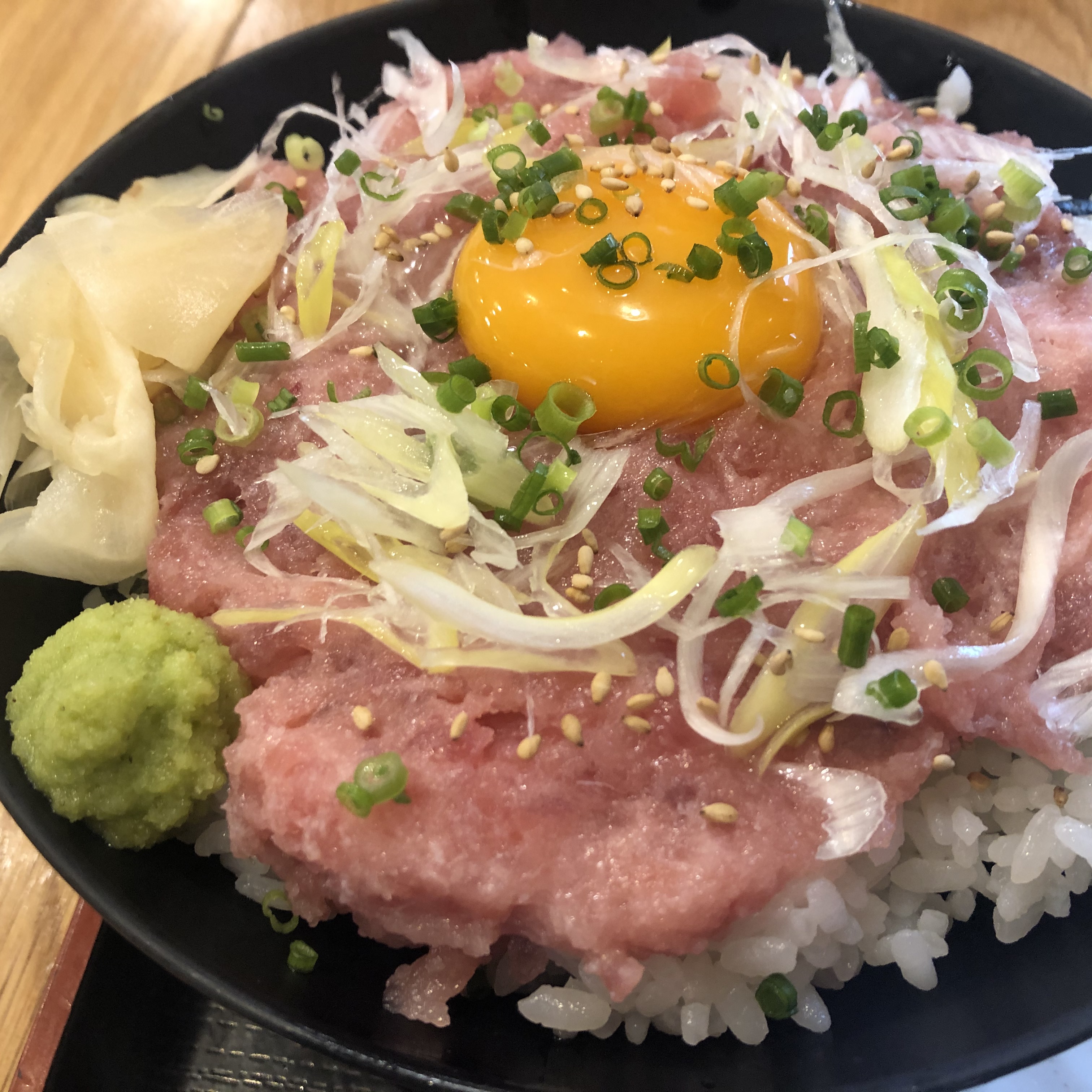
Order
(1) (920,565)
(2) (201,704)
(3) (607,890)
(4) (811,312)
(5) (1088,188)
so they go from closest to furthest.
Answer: (3) (607,890), (2) (201,704), (1) (920,565), (4) (811,312), (5) (1088,188)

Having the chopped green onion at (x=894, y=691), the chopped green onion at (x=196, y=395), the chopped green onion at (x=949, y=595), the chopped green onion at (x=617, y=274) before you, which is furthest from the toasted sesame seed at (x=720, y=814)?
the chopped green onion at (x=196, y=395)

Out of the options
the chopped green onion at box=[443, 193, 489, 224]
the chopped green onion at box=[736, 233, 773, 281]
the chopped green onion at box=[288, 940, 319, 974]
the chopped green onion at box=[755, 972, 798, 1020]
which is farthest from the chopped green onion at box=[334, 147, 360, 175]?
the chopped green onion at box=[755, 972, 798, 1020]

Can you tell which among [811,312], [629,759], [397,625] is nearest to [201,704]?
[397,625]

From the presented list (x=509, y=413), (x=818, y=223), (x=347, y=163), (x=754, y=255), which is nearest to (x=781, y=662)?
(x=509, y=413)

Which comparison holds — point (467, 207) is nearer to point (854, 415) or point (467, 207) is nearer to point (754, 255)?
point (754, 255)

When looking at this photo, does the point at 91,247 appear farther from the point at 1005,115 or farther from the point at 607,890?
the point at 1005,115

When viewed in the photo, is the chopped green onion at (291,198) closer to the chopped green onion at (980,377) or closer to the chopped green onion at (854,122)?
the chopped green onion at (854,122)

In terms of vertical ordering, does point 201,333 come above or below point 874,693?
above
